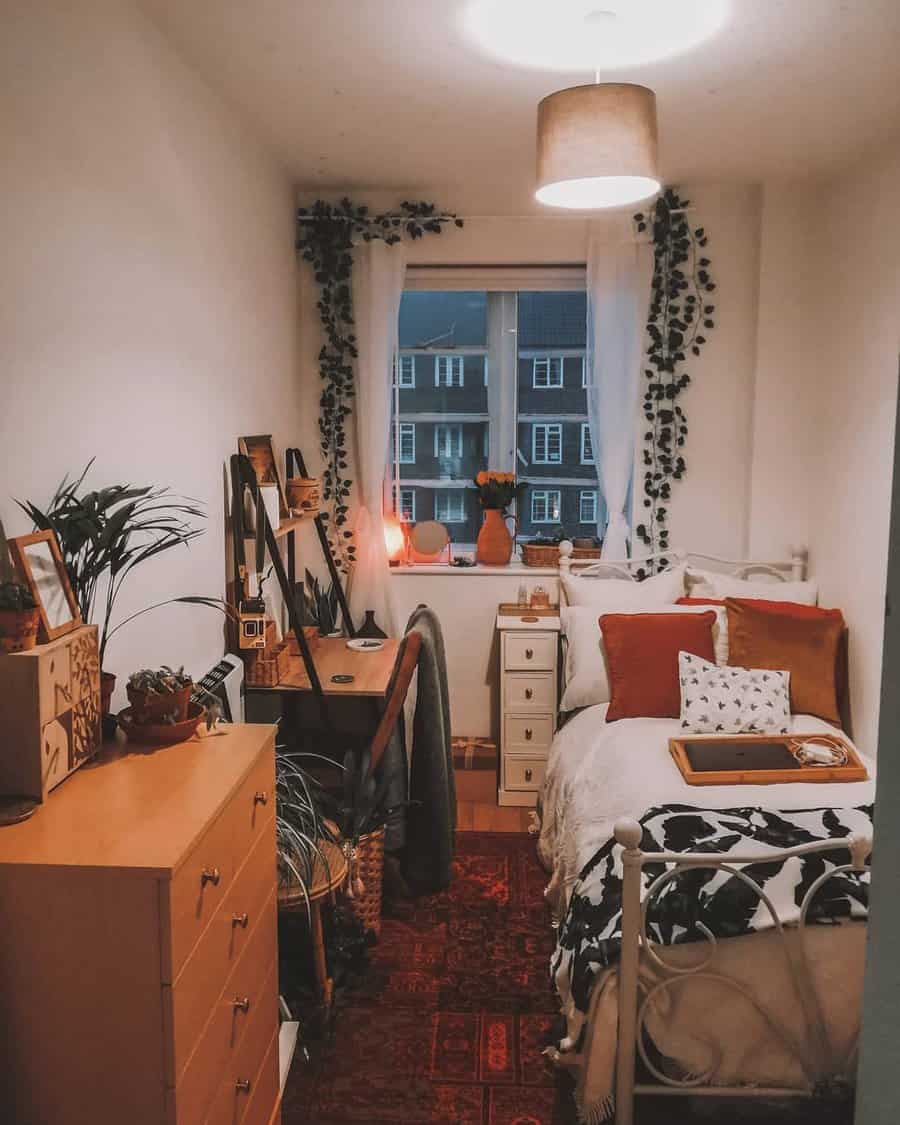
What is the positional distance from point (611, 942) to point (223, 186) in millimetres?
2566

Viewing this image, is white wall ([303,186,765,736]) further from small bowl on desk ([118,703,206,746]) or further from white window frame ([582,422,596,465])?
small bowl on desk ([118,703,206,746])

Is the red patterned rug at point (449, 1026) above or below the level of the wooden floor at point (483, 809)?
below

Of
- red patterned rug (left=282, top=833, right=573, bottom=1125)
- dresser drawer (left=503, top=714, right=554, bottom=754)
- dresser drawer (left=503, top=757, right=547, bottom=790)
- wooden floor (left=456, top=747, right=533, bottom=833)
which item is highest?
dresser drawer (left=503, top=714, right=554, bottom=754)

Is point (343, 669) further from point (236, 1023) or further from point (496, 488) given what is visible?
point (236, 1023)

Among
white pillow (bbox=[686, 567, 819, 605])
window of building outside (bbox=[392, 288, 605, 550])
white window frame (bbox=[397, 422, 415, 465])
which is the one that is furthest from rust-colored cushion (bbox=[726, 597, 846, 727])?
white window frame (bbox=[397, 422, 415, 465])

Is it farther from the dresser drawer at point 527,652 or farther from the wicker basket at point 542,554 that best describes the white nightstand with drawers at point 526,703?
the wicker basket at point 542,554

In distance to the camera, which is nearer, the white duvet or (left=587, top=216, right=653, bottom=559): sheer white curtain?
the white duvet

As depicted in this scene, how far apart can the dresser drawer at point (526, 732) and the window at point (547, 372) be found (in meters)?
1.54

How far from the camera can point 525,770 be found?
4340 millimetres

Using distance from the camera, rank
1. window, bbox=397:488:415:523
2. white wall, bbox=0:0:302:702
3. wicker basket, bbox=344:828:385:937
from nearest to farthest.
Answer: white wall, bbox=0:0:302:702
wicker basket, bbox=344:828:385:937
window, bbox=397:488:415:523

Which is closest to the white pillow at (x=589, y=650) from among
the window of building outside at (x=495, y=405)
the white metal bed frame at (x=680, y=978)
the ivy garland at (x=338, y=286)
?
the window of building outside at (x=495, y=405)

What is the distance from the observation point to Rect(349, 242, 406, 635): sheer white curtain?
451 centimetres

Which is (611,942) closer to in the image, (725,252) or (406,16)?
(406,16)

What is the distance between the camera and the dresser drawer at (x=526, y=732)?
432 cm
